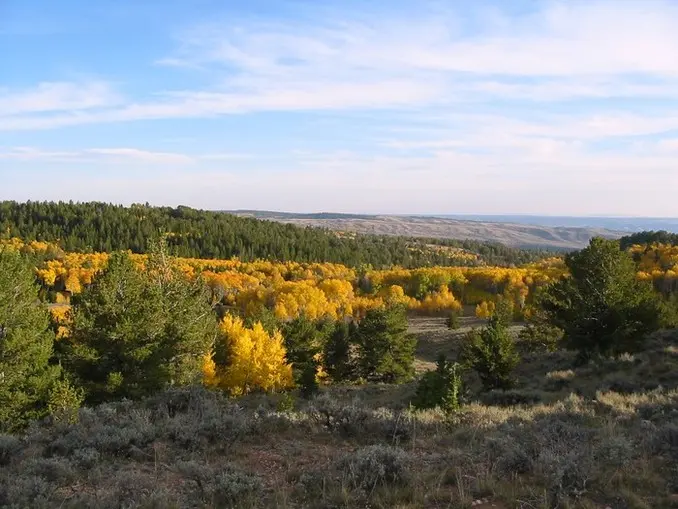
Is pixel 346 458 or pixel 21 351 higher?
pixel 346 458

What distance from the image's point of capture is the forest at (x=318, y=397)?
20.6 feet

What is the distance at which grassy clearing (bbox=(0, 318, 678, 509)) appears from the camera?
5914 millimetres

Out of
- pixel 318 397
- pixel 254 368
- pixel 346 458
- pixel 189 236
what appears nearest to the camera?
pixel 346 458

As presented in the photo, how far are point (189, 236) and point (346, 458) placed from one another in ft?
564

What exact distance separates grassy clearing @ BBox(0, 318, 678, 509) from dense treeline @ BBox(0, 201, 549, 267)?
151 m

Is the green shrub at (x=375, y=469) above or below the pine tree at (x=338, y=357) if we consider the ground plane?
above

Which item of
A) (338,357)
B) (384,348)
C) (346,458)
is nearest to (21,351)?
(346,458)

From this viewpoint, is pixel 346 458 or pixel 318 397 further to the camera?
pixel 318 397

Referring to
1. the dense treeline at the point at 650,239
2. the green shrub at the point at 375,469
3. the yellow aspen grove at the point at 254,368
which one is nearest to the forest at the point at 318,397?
the green shrub at the point at 375,469

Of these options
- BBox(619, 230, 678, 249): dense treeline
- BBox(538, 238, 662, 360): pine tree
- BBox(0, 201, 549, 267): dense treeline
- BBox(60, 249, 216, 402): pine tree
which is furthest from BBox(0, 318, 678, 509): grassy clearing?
BBox(0, 201, 549, 267): dense treeline

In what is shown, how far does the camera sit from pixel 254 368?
3725 cm

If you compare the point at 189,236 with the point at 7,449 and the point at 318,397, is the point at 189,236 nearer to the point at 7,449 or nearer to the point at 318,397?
the point at 318,397

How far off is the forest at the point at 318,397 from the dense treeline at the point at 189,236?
109 meters

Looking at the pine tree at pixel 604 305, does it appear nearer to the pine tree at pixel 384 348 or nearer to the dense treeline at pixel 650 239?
the pine tree at pixel 384 348
